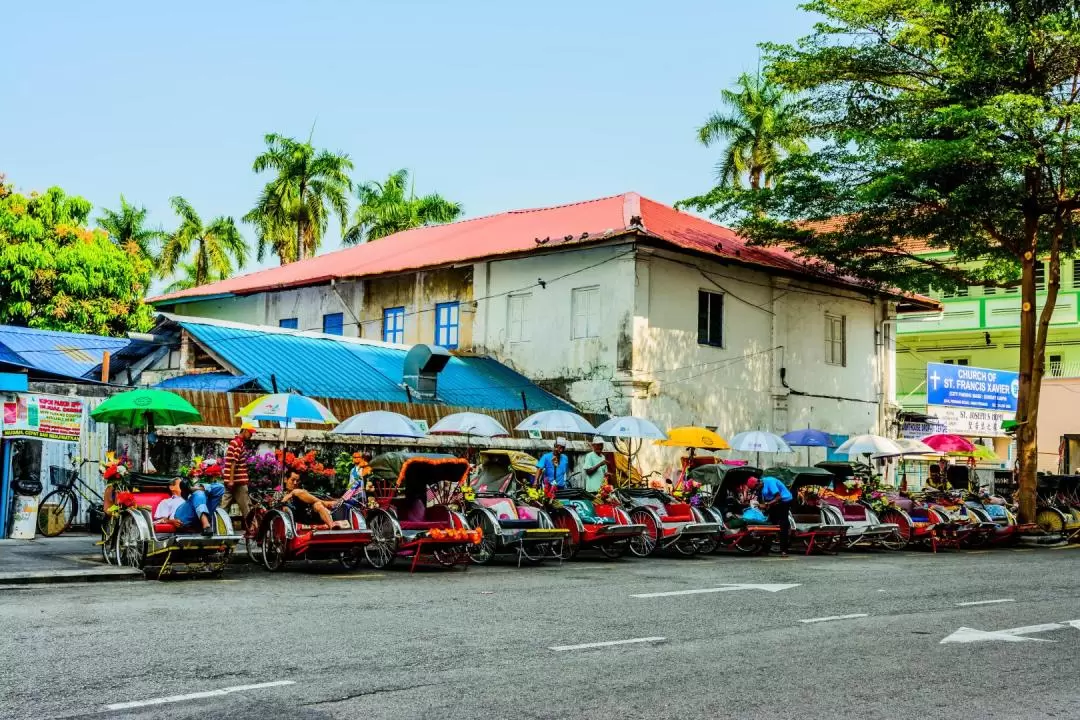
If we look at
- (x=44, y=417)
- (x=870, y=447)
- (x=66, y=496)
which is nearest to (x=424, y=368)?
(x=66, y=496)

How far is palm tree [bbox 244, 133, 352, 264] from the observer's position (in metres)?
47.3

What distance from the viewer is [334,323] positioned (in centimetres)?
3331

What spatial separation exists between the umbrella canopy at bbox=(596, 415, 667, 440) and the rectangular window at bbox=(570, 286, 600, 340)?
5.65 metres

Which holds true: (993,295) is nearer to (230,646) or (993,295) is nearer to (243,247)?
(243,247)

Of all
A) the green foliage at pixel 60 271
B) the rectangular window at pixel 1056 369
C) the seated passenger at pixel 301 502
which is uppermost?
the green foliage at pixel 60 271

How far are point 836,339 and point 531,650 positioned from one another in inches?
1056

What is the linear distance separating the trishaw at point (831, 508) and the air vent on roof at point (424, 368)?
26.9 feet

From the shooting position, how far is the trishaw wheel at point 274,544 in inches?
577

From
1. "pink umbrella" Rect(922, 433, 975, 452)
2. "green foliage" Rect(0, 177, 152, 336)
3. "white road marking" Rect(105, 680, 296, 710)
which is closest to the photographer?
"white road marking" Rect(105, 680, 296, 710)

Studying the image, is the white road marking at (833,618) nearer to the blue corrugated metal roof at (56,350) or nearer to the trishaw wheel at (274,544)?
the trishaw wheel at (274,544)

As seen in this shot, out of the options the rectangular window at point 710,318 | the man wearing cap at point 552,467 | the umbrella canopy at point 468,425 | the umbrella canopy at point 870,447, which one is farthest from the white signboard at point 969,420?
the umbrella canopy at point 468,425

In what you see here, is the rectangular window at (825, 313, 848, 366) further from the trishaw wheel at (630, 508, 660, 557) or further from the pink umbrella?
the trishaw wheel at (630, 508, 660, 557)

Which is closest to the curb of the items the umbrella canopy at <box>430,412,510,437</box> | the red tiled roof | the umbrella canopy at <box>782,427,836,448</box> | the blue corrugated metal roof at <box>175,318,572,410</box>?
the umbrella canopy at <box>430,412,510,437</box>

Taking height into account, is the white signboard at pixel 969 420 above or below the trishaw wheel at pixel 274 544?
above
